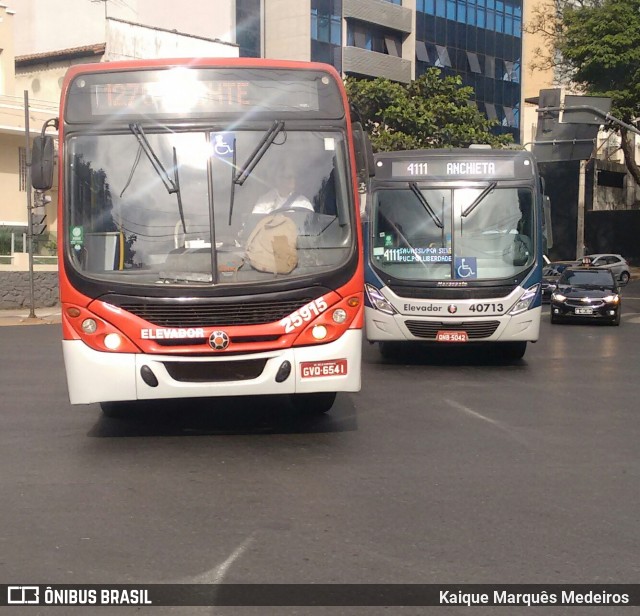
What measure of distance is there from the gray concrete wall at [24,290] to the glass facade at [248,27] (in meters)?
21.7

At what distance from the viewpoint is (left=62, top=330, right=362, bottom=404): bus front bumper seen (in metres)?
8.45

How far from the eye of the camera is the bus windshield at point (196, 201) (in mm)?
8586

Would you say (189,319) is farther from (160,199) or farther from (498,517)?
(498,517)

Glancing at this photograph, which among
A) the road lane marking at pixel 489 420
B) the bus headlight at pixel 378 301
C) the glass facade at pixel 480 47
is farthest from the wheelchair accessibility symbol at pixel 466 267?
the glass facade at pixel 480 47

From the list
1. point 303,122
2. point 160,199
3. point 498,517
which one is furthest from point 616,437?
point 160,199

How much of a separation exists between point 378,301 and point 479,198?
6.99ft

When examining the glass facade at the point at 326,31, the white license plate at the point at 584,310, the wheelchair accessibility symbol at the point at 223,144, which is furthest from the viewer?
the glass facade at the point at 326,31

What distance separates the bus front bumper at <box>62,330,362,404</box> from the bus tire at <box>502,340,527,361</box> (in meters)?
7.87

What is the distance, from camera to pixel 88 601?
188 inches

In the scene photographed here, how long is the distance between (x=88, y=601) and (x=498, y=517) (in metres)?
2.66

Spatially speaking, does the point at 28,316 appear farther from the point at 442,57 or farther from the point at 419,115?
the point at 442,57

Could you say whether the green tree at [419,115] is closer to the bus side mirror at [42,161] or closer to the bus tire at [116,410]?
the bus tire at [116,410]

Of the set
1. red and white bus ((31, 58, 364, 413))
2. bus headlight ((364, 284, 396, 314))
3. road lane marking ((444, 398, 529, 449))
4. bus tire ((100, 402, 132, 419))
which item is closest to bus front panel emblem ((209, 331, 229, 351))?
red and white bus ((31, 58, 364, 413))

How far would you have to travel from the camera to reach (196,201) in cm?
868
